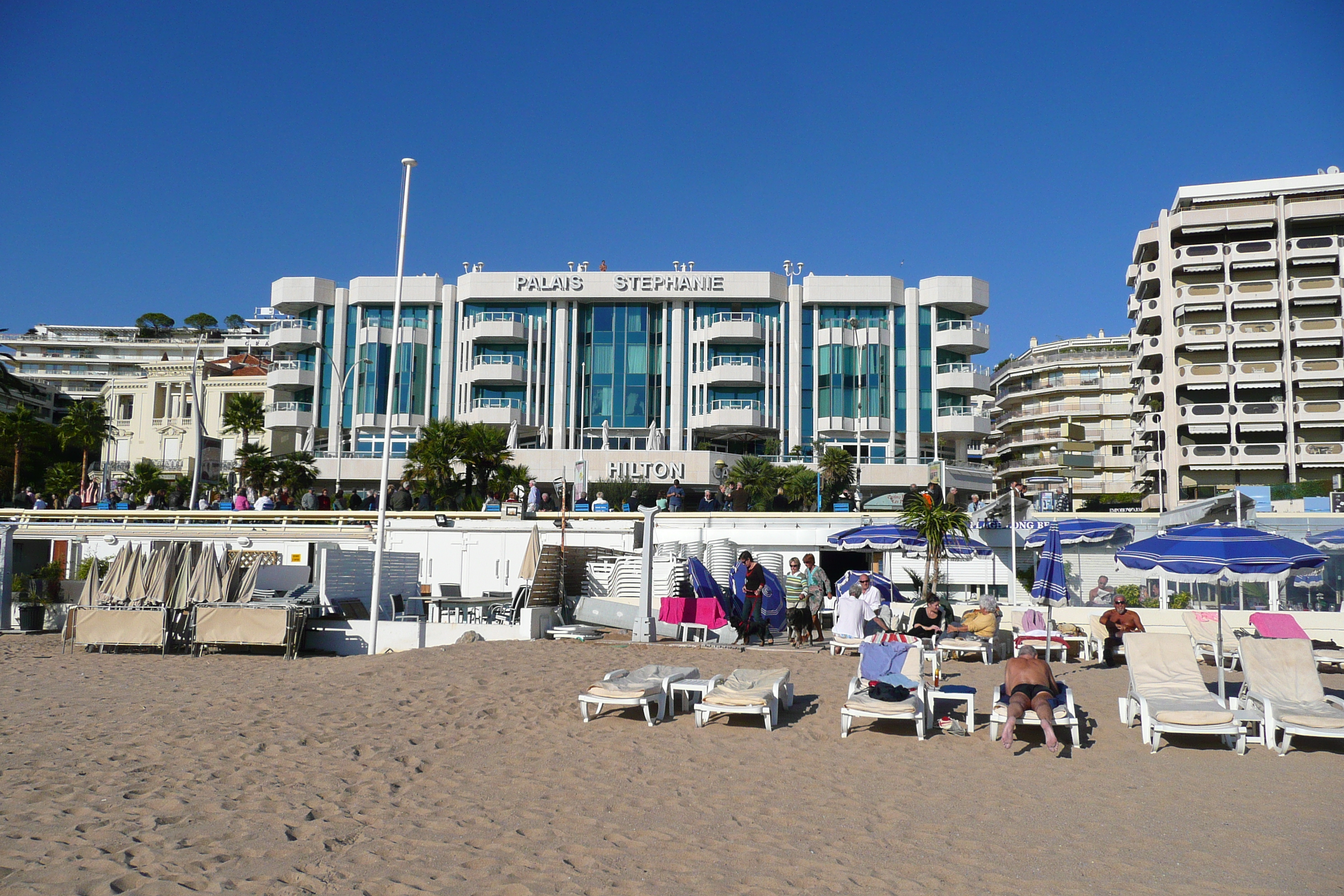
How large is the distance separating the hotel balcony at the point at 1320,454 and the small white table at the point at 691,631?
134ft

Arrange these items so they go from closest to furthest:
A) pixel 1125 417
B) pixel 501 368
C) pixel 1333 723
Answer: pixel 1333 723 < pixel 501 368 < pixel 1125 417

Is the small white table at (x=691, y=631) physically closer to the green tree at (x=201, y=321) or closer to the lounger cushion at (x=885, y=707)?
the lounger cushion at (x=885, y=707)

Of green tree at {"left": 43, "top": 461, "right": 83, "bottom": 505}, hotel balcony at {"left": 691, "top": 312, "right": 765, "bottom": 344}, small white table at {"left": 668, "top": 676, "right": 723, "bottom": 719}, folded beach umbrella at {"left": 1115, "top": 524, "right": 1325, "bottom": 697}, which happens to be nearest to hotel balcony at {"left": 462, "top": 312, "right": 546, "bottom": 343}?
hotel balcony at {"left": 691, "top": 312, "right": 765, "bottom": 344}

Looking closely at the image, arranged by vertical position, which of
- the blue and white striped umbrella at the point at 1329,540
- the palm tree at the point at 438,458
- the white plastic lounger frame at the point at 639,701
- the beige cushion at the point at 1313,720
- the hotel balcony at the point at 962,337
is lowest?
the white plastic lounger frame at the point at 639,701

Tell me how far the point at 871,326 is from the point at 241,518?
38.3 metres

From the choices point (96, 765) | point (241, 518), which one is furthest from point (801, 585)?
point (241, 518)

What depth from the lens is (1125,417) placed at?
2773 inches

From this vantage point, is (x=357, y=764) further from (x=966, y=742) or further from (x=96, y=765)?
(x=966, y=742)

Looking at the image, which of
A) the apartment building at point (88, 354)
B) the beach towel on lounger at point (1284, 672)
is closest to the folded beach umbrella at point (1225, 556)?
the beach towel on lounger at point (1284, 672)

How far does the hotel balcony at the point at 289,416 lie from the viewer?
5788cm

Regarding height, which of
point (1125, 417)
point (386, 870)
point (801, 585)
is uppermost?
point (1125, 417)

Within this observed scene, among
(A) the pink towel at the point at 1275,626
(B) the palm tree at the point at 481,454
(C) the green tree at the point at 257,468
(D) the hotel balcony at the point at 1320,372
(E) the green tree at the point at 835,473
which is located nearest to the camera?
(A) the pink towel at the point at 1275,626

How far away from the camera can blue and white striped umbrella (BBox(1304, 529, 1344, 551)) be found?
19.7 meters

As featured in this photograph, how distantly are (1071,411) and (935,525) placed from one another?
5780 centimetres
